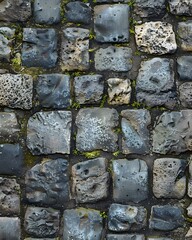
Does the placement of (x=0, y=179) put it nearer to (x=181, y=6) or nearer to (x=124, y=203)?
(x=124, y=203)

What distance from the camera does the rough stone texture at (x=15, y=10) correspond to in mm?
3389

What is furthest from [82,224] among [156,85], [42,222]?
[156,85]

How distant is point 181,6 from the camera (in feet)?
11.0

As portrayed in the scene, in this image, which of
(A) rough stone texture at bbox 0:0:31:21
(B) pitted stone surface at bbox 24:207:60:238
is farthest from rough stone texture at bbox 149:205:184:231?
(A) rough stone texture at bbox 0:0:31:21

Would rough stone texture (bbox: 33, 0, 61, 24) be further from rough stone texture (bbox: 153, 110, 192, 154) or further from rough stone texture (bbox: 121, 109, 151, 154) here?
rough stone texture (bbox: 153, 110, 192, 154)

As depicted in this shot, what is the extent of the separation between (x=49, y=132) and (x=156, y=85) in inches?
23.0

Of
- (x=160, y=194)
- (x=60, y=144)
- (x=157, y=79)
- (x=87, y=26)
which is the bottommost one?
(x=160, y=194)

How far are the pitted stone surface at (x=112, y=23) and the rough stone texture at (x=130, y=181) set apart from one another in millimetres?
626

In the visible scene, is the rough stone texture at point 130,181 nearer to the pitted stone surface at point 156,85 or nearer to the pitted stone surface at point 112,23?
the pitted stone surface at point 156,85

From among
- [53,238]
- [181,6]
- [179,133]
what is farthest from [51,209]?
[181,6]

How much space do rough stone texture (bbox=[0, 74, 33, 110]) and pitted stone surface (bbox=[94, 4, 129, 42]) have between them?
0.44m

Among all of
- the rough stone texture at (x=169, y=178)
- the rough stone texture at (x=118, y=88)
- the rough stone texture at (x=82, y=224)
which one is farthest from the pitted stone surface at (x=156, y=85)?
the rough stone texture at (x=82, y=224)

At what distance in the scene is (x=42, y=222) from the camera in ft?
10.9

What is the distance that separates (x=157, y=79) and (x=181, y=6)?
0.39 meters
